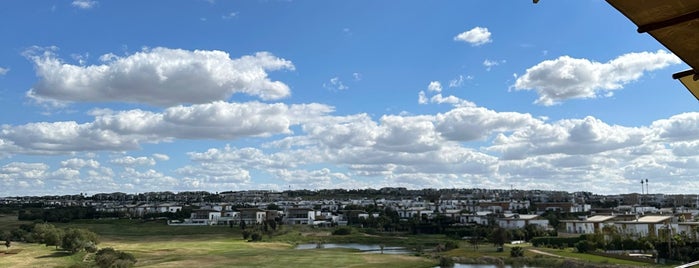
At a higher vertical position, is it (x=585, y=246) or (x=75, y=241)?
(x=75, y=241)

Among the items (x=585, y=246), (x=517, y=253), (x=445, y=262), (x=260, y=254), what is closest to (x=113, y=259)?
(x=260, y=254)

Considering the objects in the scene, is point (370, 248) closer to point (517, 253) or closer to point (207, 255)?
point (207, 255)

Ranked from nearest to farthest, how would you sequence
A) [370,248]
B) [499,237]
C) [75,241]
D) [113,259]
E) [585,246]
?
1. [113,259]
2. [585,246]
3. [75,241]
4. [499,237]
5. [370,248]

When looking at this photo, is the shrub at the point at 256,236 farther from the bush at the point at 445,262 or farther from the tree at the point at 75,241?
the bush at the point at 445,262

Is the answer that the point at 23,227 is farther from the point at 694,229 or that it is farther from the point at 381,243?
the point at 694,229

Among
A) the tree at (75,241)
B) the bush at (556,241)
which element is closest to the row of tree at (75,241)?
the tree at (75,241)

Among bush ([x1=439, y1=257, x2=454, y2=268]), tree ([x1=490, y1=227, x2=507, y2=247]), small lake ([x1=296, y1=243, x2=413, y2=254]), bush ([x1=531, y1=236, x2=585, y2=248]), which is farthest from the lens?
small lake ([x1=296, y1=243, x2=413, y2=254])

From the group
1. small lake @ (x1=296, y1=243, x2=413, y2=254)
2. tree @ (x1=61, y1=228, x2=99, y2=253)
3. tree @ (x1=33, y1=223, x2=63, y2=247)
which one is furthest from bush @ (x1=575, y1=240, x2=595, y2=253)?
tree @ (x1=33, y1=223, x2=63, y2=247)

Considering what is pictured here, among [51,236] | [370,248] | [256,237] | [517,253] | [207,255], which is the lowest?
[370,248]

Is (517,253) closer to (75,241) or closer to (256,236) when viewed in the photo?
(256,236)

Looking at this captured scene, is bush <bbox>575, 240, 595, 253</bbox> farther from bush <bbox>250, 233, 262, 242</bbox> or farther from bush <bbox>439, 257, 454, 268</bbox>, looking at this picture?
bush <bbox>250, 233, 262, 242</bbox>

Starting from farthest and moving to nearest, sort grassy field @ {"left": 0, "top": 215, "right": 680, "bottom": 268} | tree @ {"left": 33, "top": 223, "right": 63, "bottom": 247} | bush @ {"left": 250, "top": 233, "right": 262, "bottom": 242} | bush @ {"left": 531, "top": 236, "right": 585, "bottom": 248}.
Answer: bush @ {"left": 250, "top": 233, "right": 262, "bottom": 242} < bush @ {"left": 531, "top": 236, "right": 585, "bottom": 248} < tree @ {"left": 33, "top": 223, "right": 63, "bottom": 247} < grassy field @ {"left": 0, "top": 215, "right": 680, "bottom": 268}

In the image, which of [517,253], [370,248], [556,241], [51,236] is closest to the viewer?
[517,253]

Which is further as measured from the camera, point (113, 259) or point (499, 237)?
point (499, 237)
